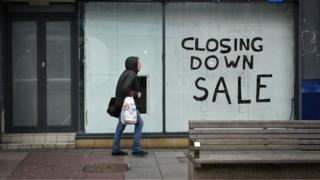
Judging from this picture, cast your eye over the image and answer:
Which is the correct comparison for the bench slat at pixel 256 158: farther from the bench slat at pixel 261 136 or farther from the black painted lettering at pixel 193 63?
the black painted lettering at pixel 193 63

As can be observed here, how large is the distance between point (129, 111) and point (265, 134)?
2.94 m

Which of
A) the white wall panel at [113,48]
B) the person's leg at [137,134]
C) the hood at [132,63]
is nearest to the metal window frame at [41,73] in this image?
the white wall panel at [113,48]

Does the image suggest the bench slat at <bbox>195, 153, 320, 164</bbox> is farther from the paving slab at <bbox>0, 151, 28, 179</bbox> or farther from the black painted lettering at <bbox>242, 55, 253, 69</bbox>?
the black painted lettering at <bbox>242, 55, 253, 69</bbox>

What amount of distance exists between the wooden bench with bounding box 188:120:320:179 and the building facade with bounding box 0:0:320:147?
3485mm

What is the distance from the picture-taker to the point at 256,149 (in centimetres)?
842

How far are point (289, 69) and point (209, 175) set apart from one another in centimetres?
469

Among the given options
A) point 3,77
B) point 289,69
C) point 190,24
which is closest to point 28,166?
point 3,77

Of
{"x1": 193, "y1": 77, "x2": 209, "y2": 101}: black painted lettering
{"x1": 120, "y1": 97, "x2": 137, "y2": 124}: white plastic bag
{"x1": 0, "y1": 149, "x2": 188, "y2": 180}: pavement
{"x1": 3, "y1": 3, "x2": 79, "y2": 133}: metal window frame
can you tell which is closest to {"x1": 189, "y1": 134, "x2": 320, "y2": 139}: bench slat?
{"x1": 0, "y1": 149, "x2": 188, "y2": 180}: pavement

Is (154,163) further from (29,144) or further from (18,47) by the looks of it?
(18,47)

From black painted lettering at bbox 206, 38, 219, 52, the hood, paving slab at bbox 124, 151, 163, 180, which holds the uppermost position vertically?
black painted lettering at bbox 206, 38, 219, 52

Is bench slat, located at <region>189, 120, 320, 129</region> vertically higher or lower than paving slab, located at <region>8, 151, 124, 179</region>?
higher

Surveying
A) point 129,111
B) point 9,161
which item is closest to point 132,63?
point 129,111

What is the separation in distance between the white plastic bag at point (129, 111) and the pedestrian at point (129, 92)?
133 mm

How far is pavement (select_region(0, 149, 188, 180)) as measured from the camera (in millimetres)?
9312
